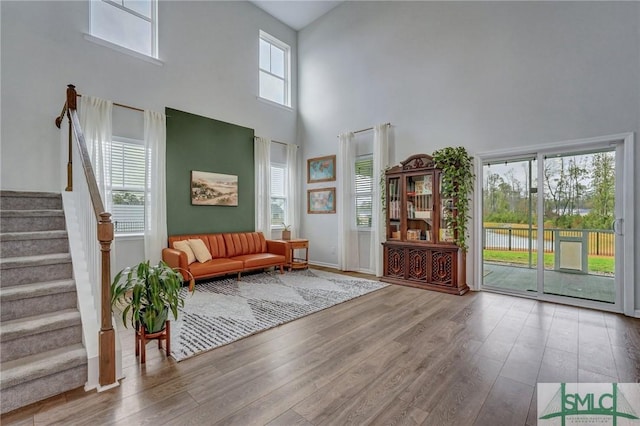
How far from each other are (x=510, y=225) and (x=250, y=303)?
3880 millimetres

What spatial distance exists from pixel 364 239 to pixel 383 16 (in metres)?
4.30

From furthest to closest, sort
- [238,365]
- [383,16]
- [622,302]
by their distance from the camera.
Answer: [383,16] → [622,302] → [238,365]

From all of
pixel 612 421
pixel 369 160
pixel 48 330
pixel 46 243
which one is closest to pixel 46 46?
pixel 46 243

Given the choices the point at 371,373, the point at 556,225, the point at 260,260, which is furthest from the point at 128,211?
the point at 556,225

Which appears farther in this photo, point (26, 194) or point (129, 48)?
point (129, 48)

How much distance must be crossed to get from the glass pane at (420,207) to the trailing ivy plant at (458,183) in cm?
25

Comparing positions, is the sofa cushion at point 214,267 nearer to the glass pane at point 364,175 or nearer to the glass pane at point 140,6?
the glass pane at point 364,175

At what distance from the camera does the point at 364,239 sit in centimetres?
604

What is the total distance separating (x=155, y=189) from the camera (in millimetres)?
4816

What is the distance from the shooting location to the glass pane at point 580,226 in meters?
3.72

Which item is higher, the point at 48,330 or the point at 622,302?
the point at 48,330

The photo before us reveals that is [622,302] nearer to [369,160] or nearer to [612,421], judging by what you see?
[612,421]

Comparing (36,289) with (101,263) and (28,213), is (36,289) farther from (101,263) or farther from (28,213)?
(28,213)

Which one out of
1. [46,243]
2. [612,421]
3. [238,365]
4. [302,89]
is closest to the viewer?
[612,421]
